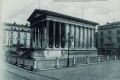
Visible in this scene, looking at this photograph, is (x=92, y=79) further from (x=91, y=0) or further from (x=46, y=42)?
(x=46, y=42)

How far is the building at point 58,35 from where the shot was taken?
1151cm

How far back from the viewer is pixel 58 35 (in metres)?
12.5

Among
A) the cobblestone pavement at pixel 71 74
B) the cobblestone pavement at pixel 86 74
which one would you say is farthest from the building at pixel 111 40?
the cobblestone pavement at pixel 71 74

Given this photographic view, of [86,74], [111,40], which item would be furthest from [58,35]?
[86,74]

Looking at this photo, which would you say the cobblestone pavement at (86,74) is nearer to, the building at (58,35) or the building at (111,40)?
the building at (111,40)

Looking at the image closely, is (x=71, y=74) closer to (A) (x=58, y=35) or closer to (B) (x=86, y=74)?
(B) (x=86, y=74)

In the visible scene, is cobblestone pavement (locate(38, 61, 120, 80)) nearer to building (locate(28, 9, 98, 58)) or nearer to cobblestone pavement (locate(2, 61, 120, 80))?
cobblestone pavement (locate(2, 61, 120, 80))

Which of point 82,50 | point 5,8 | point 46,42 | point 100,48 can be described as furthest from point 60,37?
point 5,8

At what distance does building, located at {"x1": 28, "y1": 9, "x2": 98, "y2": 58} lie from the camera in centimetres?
1151

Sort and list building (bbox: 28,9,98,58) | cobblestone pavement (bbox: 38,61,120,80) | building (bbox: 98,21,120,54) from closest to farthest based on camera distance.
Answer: cobblestone pavement (bbox: 38,61,120,80)
building (bbox: 98,21,120,54)
building (bbox: 28,9,98,58)

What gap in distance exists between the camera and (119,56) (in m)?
10.3

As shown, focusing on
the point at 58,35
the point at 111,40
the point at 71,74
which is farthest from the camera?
the point at 58,35

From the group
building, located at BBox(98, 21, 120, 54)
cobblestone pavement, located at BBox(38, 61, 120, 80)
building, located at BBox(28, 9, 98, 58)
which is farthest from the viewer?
building, located at BBox(28, 9, 98, 58)

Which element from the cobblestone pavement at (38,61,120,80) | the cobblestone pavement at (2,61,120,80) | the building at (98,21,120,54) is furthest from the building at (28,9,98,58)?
the cobblestone pavement at (2,61,120,80)
